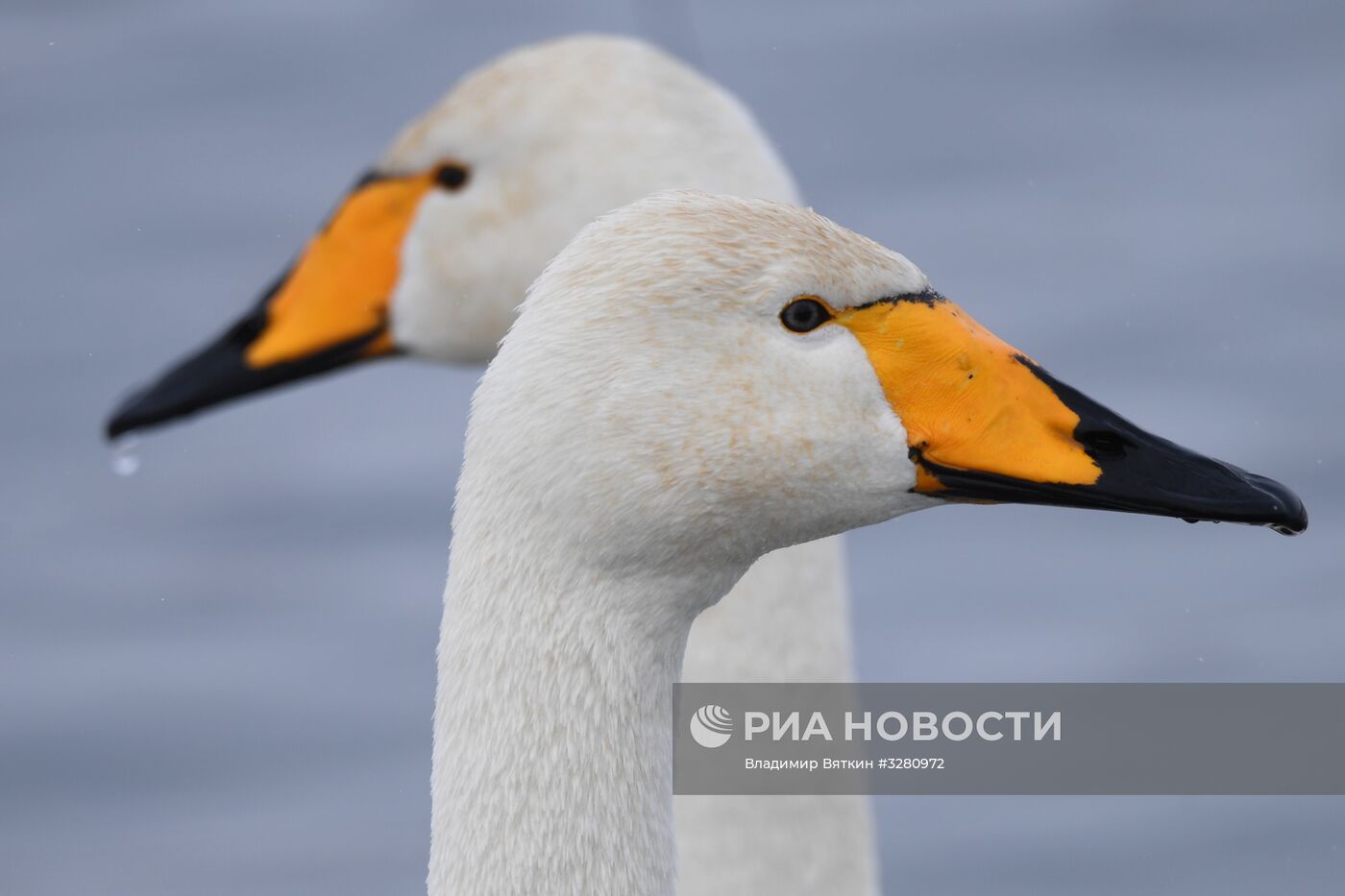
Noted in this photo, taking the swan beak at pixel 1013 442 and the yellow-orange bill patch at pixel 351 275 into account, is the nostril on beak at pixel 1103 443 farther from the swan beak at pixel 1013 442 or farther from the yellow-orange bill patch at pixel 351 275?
the yellow-orange bill patch at pixel 351 275

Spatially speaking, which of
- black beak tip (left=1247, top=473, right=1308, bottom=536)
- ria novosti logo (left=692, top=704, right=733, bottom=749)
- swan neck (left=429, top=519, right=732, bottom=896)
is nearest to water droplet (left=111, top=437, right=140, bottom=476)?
ria novosti logo (left=692, top=704, right=733, bottom=749)

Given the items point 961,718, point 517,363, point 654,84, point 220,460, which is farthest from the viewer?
point 220,460

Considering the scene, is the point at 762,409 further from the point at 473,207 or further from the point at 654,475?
the point at 473,207

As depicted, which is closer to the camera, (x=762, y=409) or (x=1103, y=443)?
(x=762, y=409)

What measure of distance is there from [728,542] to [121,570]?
229 inches

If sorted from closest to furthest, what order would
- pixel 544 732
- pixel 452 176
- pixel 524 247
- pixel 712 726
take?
pixel 544 732 → pixel 712 726 → pixel 524 247 → pixel 452 176

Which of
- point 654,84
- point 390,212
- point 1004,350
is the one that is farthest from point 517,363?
point 390,212

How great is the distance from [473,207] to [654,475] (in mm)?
3177

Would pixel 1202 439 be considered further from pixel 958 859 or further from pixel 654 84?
pixel 654 84

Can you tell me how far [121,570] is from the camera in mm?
8984

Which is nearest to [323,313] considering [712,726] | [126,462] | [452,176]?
[452,176]

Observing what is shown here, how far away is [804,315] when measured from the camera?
3.61m

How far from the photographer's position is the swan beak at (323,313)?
21.9 ft

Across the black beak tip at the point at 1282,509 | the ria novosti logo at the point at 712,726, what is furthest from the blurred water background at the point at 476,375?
the black beak tip at the point at 1282,509
